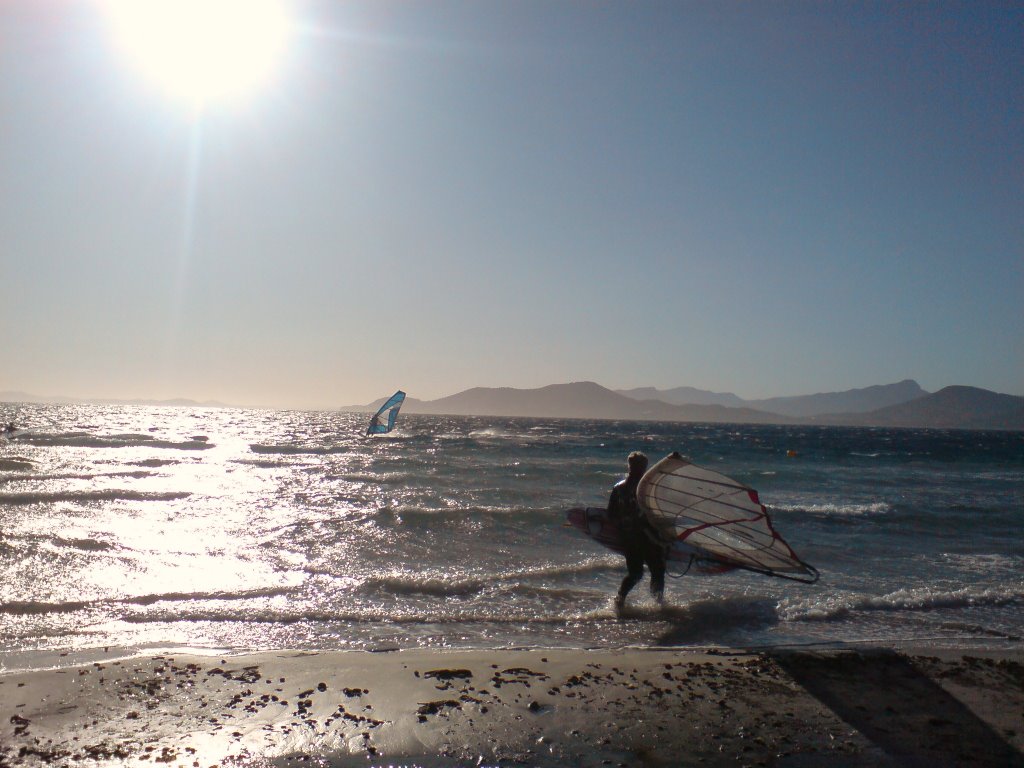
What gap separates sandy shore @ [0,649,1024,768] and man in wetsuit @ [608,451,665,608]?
5.71ft

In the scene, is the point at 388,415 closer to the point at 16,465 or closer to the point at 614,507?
the point at 16,465

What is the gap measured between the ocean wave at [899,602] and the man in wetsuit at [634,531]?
160 centimetres

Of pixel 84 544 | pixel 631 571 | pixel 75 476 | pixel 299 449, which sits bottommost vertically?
pixel 299 449

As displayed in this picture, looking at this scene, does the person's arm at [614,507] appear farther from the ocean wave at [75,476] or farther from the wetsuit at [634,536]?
the ocean wave at [75,476]

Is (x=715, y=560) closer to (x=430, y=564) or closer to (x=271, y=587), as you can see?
(x=430, y=564)

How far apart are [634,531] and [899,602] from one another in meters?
3.63

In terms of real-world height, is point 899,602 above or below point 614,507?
below

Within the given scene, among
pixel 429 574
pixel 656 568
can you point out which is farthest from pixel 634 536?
pixel 429 574

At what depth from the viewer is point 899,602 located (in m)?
8.91

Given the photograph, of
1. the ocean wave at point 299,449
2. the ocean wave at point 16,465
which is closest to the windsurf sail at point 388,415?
the ocean wave at point 299,449

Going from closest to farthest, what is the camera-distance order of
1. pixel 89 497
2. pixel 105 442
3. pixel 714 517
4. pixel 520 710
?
pixel 520 710
pixel 714 517
pixel 89 497
pixel 105 442

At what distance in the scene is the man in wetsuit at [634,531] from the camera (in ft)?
25.9

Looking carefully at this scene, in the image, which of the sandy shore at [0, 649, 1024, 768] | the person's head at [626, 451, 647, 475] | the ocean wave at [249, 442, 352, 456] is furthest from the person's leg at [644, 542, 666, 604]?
Result: the ocean wave at [249, 442, 352, 456]

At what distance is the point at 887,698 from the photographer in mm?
5270
